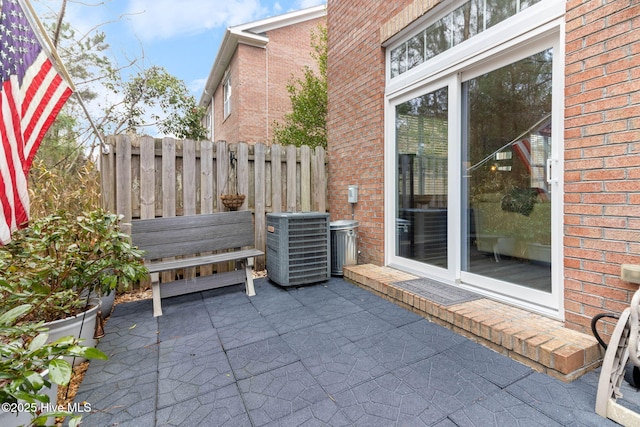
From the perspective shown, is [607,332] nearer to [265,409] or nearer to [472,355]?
[472,355]

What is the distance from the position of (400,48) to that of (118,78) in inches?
300

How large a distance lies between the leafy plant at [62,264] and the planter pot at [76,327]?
0.08 m

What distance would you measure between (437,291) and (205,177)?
327 centimetres

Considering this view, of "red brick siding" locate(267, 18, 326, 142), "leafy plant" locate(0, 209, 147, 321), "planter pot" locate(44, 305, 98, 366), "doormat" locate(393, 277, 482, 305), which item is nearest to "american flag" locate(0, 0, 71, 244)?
"leafy plant" locate(0, 209, 147, 321)

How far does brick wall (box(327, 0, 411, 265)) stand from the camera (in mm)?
Answer: 4133

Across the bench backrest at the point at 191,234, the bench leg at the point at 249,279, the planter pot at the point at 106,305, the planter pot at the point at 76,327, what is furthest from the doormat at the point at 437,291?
the planter pot at the point at 106,305

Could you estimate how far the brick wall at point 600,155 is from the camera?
189cm

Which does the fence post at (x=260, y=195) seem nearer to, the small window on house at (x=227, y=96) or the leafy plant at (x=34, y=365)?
the leafy plant at (x=34, y=365)

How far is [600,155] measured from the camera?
6.64 feet

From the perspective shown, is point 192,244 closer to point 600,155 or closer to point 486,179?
point 486,179

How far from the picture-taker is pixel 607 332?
199 centimetres

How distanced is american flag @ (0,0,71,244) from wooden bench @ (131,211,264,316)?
1.41 meters

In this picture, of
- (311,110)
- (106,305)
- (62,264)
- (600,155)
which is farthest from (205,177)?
(311,110)

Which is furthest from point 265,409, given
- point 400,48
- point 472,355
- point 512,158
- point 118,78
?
point 118,78
